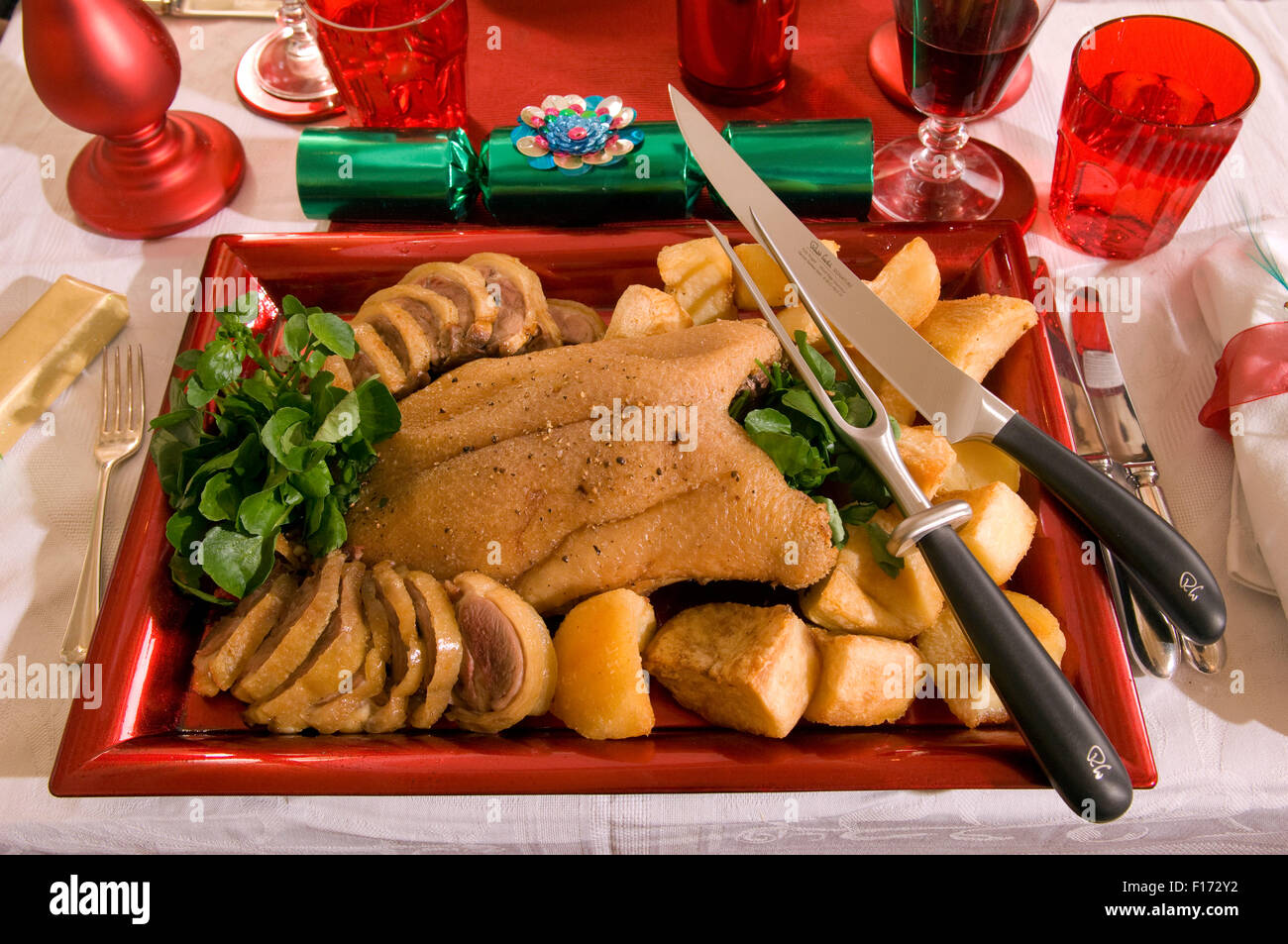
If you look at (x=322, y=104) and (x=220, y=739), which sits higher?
(x=322, y=104)

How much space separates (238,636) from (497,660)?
0.40 m

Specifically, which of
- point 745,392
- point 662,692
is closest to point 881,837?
point 662,692

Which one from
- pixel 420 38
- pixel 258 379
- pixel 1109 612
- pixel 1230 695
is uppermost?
pixel 420 38

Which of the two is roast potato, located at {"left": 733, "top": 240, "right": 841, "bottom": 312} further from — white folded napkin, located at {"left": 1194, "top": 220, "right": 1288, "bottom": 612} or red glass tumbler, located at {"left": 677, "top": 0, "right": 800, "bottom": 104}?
white folded napkin, located at {"left": 1194, "top": 220, "right": 1288, "bottom": 612}

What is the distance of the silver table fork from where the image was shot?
155cm

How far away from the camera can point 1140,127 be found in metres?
1.75

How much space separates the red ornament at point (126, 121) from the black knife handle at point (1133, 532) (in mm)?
1815

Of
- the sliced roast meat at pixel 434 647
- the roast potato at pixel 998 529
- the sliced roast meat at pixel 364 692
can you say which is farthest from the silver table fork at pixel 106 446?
the roast potato at pixel 998 529

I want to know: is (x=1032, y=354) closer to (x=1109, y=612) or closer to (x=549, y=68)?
(x=1109, y=612)

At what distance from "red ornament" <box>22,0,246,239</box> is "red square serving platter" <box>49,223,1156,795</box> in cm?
84

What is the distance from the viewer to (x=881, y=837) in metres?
1.50

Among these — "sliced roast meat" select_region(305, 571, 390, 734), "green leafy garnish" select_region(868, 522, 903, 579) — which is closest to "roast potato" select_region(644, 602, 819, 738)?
"green leafy garnish" select_region(868, 522, 903, 579)

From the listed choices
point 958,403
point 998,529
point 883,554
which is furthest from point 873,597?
point 958,403
